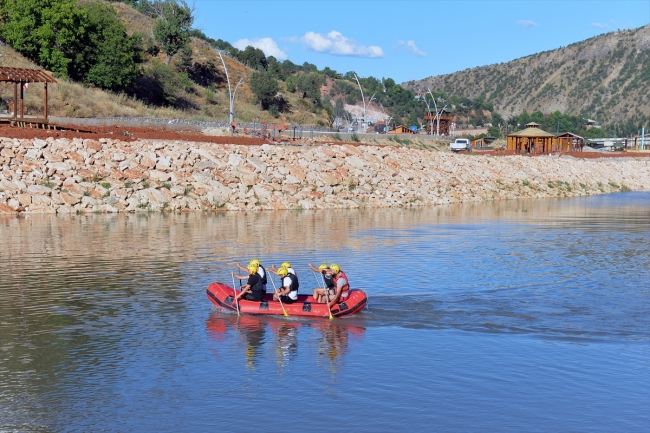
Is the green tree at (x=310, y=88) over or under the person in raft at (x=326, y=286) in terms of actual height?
over

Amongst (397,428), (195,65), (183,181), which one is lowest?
(397,428)

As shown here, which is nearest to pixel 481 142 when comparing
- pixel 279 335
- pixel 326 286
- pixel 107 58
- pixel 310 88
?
pixel 310 88

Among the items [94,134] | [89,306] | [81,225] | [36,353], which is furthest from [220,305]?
[94,134]

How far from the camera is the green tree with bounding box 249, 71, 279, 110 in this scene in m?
107

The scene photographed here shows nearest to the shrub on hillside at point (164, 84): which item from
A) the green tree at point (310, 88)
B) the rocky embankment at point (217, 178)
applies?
the green tree at point (310, 88)

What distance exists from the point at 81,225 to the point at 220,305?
17752 millimetres

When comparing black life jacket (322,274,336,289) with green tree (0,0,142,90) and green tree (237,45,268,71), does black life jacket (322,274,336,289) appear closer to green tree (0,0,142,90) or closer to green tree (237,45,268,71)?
green tree (0,0,142,90)

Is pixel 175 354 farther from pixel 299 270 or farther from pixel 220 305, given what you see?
pixel 299 270

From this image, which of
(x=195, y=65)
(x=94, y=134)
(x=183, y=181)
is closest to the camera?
(x=183, y=181)

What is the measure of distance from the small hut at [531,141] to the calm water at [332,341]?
6503 cm

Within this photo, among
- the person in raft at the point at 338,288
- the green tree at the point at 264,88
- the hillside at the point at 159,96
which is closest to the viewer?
the person in raft at the point at 338,288

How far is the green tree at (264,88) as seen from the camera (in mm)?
107000

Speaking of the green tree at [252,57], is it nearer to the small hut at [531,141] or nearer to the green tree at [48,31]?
the small hut at [531,141]

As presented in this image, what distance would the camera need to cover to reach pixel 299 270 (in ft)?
83.6
